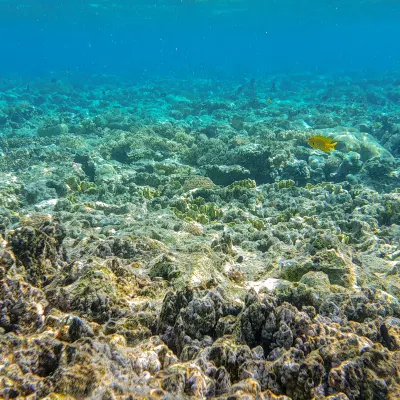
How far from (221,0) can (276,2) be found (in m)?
12.2

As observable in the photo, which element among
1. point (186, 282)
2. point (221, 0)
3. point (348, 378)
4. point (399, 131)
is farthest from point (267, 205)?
point (221, 0)

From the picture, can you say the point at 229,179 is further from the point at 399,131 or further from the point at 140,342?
the point at 399,131

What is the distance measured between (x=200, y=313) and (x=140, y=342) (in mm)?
580

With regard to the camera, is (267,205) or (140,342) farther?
(267,205)

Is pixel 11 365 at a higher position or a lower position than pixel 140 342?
higher

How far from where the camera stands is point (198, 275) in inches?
153

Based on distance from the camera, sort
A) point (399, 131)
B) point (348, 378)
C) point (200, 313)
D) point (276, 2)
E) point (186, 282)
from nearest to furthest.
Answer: point (348, 378) < point (200, 313) < point (186, 282) < point (399, 131) < point (276, 2)

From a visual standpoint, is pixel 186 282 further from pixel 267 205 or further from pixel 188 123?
pixel 188 123

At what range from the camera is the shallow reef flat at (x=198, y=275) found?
7.18 feet

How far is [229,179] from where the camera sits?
11.6m

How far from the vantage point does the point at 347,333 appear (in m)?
2.77

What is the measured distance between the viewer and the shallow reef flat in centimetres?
219

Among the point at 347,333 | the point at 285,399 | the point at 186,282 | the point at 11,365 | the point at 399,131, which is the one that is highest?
the point at 11,365

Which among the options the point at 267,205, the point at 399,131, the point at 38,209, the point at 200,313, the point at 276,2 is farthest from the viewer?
the point at 276,2
